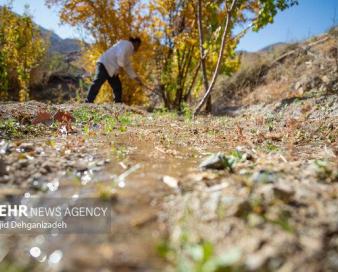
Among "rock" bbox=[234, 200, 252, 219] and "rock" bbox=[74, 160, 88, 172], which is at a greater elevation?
"rock" bbox=[234, 200, 252, 219]

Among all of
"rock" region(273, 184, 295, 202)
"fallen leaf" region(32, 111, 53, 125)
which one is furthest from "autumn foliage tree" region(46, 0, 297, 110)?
"rock" region(273, 184, 295, 202)

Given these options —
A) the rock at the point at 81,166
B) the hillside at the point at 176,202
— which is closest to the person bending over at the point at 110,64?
the hillside at the point at 176,202

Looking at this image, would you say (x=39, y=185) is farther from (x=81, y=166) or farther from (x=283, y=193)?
(x=283, y=193)

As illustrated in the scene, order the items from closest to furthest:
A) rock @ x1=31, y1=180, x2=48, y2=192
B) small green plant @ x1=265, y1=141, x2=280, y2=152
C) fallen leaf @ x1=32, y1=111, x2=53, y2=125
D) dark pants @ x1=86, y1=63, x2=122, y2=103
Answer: rock @ x1=31, y1=180, x2=48, y2=192
small green plant @ x1=265, y1=141, x2=280, y2=152
fallen leaf @ x1=32, y1=111, x2=53, y2=125
dark pants @ x1=86, y1=63, x2=122, y2=103

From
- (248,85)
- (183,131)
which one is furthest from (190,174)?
(248,85)

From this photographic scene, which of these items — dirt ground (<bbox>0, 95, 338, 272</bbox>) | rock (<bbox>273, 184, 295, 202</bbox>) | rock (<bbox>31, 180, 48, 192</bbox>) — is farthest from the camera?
rock (<bbox>31, 180, 48, 192</bbox>)

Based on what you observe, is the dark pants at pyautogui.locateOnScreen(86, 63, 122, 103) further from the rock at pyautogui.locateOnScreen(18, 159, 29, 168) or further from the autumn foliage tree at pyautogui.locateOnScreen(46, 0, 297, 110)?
the rock at pyautogui.locateOnScreen(18, 159, 29, 168)

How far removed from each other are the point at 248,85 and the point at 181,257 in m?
12.3

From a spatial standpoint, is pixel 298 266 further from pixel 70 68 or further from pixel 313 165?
pixel 70 68

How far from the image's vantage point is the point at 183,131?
450 cm

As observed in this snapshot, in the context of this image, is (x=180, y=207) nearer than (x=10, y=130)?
Yes

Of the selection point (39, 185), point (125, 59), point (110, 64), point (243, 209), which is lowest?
point (39, 185)

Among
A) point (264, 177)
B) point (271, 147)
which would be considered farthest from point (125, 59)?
point (264, 177)

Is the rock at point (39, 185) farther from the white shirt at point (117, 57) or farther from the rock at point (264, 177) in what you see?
the white shirt at point (117, 57)
